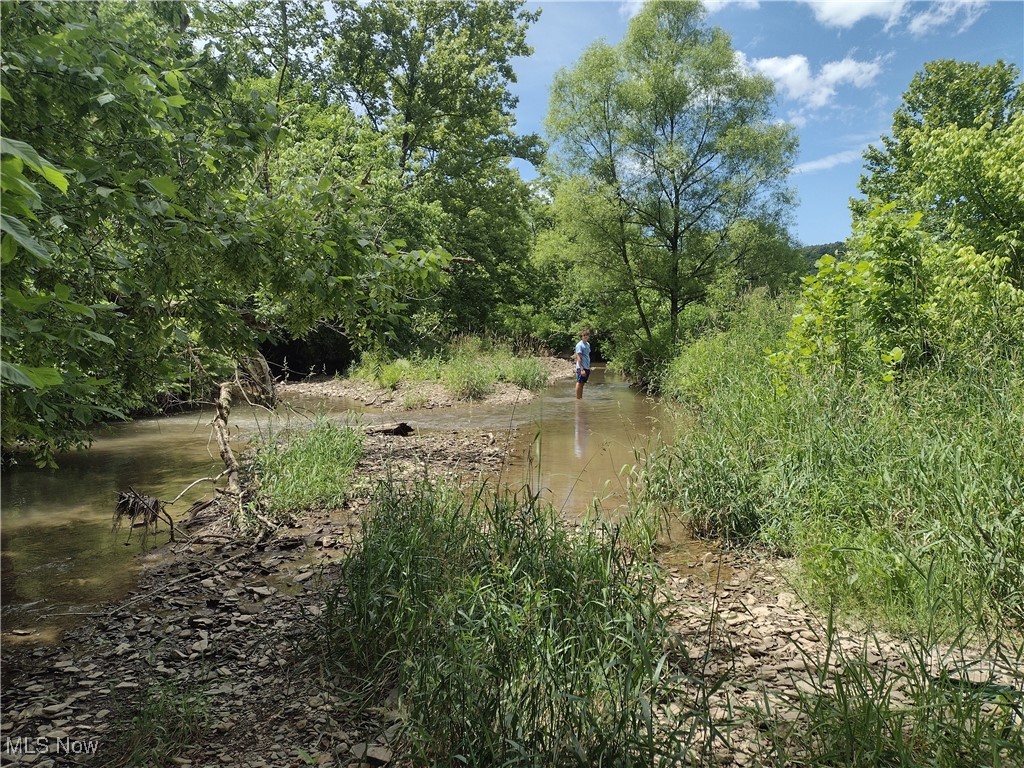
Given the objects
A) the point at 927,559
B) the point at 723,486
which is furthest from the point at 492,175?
the point at 927,559

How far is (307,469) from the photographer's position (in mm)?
7297

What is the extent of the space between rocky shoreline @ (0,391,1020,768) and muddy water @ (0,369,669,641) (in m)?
0.63

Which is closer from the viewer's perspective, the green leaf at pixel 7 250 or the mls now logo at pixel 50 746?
the green leaf at pixel 7 250

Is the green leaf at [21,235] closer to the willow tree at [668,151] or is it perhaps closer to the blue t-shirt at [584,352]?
the blue t-shirt at [584,352]

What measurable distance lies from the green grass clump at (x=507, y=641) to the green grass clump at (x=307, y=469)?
8.16 feet

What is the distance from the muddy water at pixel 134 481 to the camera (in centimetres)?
506

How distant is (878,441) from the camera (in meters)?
5.00

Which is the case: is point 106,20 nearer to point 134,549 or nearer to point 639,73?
point 134,549

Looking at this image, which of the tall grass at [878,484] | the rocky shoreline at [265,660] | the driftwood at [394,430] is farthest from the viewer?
the driftwood at [394,430]

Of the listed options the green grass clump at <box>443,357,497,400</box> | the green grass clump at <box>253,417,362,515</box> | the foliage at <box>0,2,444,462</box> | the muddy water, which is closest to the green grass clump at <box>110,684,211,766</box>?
the foliage at <box>0,2,444,462</box>

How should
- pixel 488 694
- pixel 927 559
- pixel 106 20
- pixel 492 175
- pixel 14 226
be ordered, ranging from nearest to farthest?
pixel 14 226 → pixel 488 694 → pixel 106 20 → pixel 927 559 → pixel 492 175

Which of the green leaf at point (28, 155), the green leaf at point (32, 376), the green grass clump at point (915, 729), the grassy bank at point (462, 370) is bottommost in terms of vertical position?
the green grass clump at point (915, 729)

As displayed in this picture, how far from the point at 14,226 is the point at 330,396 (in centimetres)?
1851

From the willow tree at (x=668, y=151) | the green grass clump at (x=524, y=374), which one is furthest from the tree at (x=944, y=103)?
the green grass clump at (x=524, y=374)
